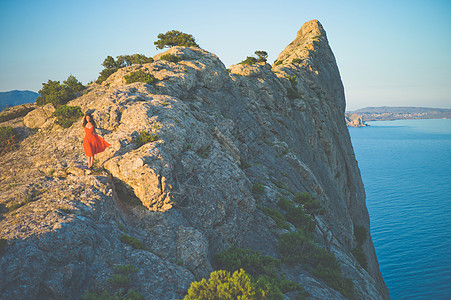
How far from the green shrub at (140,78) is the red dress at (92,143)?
11029 mm

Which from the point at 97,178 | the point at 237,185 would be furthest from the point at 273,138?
the point at 97,178

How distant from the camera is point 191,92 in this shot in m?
31.7

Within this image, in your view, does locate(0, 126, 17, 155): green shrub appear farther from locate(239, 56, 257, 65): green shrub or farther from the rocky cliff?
locate(239, 56, 257, 65): green shrub

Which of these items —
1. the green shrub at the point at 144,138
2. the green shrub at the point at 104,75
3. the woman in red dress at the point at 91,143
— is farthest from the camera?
the green shrub at the point at 104,75

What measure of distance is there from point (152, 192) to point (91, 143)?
5.53 m

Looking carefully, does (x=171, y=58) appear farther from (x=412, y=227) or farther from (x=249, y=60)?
(x=412, y=227)

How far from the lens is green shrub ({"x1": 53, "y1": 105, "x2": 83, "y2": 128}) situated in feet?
73.8

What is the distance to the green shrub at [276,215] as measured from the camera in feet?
74.9

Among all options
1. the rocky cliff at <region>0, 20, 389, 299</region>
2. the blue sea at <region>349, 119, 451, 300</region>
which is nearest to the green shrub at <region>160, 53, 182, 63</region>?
the rocky cliff at <region>0, 20, 389, 299</region>

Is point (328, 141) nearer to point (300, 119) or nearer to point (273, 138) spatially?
point (300, 119)

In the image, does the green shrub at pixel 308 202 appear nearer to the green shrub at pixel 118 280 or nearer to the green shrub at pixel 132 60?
the green shrub at pixel 118 280

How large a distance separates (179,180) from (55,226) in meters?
7.92

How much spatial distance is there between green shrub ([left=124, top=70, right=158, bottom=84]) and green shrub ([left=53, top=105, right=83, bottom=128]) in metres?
6.56

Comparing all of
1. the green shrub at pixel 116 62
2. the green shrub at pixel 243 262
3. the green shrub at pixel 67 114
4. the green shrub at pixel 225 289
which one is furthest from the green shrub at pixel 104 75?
the green shrub at pixel 225 289
